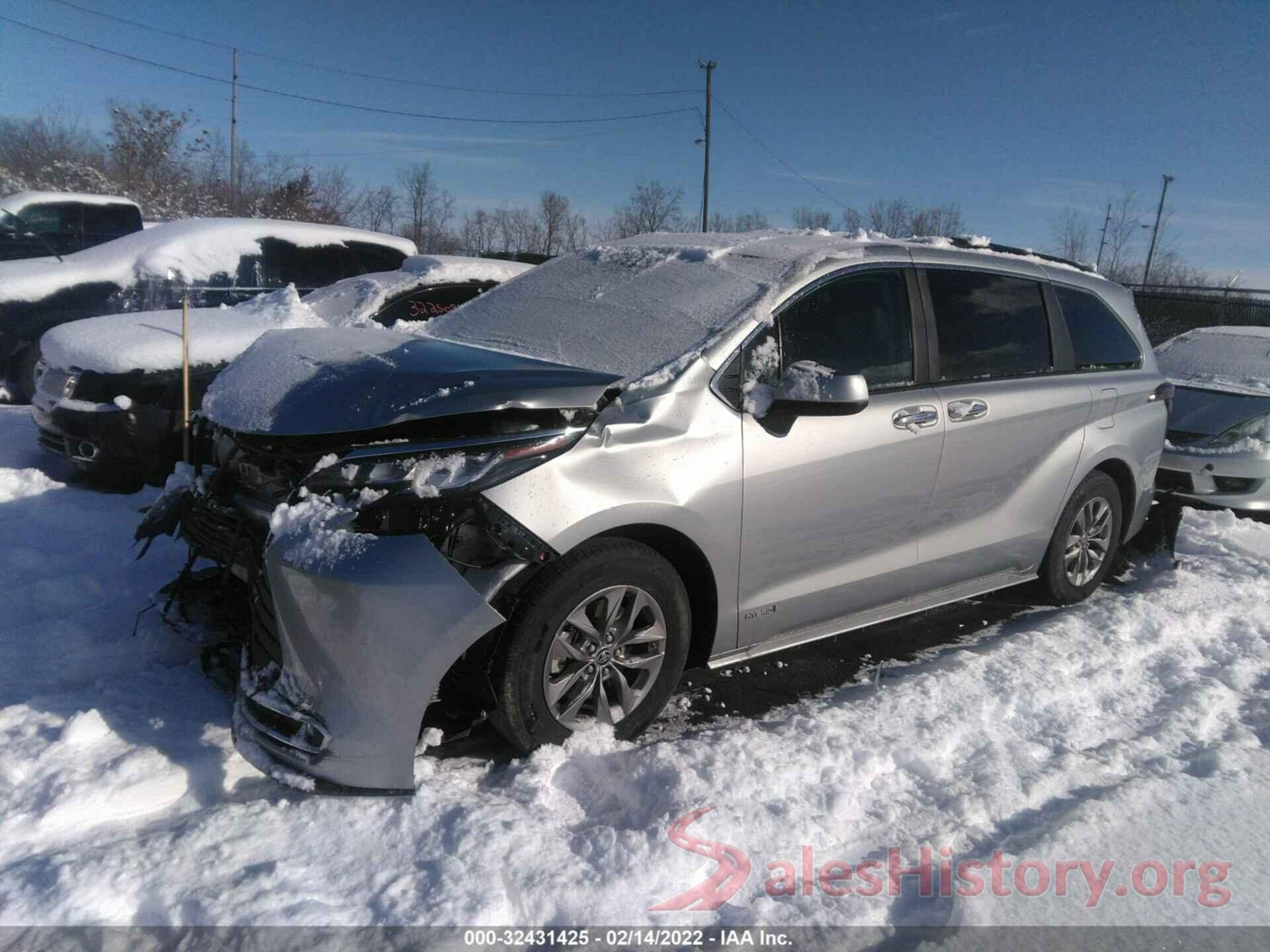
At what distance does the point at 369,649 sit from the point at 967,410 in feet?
9.05

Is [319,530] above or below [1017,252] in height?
below

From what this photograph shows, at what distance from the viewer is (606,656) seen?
10.2 ft

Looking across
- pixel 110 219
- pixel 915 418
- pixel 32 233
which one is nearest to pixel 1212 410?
pixel 915 418

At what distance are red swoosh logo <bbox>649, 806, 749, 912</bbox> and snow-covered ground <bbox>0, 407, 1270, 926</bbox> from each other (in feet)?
0.06

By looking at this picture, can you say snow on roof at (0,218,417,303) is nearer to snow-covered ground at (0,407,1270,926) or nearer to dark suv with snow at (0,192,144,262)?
dark suv with snow at (0,192,144,262)

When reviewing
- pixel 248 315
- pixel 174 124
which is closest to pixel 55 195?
pixel 248 315

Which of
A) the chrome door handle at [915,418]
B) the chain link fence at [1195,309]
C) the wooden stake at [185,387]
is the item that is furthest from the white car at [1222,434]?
the chain link fence at [1195,309]

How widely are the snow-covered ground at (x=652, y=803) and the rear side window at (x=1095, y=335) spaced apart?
1.61m

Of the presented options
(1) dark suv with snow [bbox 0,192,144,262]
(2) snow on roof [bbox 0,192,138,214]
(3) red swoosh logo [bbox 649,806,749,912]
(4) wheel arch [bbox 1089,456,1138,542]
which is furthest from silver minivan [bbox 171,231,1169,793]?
(2) snow on roof [bbox 0,192,138,214]

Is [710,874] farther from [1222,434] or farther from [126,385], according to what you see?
[1222,434]

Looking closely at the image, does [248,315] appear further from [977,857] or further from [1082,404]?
[977,857]

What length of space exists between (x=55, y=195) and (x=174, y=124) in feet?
83.3

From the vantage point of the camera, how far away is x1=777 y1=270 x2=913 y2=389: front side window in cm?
361

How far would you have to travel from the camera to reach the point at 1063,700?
3.79 m
